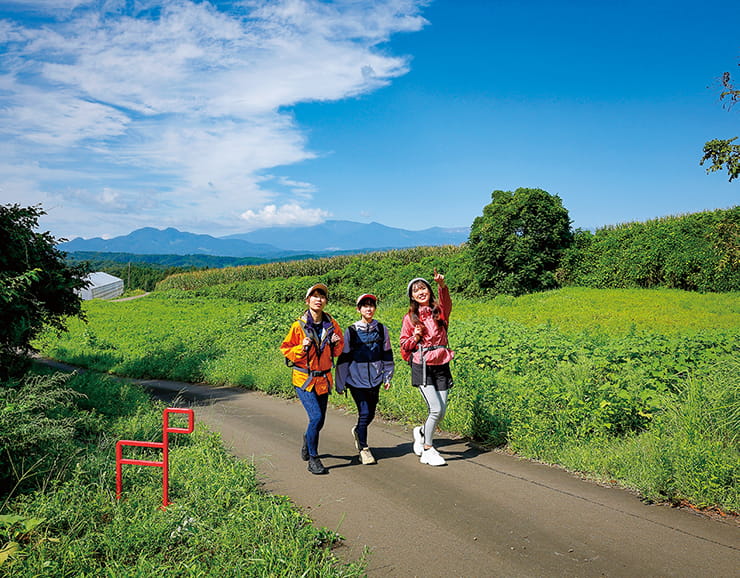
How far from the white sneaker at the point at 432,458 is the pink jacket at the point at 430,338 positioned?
3.66 feet

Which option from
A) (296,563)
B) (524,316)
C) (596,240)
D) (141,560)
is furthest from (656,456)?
(596,240)

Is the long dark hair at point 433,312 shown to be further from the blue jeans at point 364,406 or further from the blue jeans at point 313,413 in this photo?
the blue jeans at point 313,413

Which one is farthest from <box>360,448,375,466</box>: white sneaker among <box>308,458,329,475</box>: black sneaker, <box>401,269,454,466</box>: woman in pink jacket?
<box>401,269,454,466</box>: woman in pink jacket

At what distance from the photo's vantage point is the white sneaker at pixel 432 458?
637cm

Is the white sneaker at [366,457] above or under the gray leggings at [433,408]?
under

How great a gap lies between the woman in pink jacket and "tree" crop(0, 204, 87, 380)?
18.0 feet

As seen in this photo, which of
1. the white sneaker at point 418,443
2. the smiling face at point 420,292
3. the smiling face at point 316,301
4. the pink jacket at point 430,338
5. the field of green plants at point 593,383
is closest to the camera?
the field of green plants at point 593,383

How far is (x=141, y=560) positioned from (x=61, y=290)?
10708 millimetres

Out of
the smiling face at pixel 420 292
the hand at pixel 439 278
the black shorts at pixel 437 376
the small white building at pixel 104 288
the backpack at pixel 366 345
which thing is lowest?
the small white building at pixel 104 288

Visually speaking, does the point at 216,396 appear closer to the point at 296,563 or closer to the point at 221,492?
the point at 221,492

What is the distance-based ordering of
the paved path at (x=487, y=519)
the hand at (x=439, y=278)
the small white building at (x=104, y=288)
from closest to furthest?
the paved path at (x=487, y=519)
the hand at (x=439, y=278)
the small white building at (x=104, y=288)

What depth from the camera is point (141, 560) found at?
3738 mm

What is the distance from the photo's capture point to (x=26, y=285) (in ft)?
31.9

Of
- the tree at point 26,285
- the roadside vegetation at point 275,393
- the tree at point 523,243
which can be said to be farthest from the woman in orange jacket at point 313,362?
the tree at point 523,243
